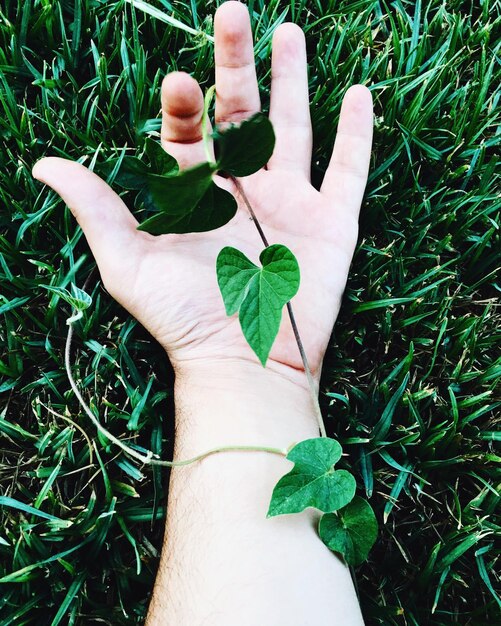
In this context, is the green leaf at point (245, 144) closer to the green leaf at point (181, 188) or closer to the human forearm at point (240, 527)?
the green leaf at point (181, 188)

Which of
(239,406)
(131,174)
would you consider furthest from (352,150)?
(239,406)

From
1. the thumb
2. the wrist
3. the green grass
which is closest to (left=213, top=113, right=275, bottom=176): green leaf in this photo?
the thumb

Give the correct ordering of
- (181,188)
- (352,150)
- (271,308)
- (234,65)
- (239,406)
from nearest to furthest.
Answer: (181,188) → (271,308) → (239,406) → (234,65) → (352,150)

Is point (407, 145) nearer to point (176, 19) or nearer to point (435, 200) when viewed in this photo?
point (435, 200)

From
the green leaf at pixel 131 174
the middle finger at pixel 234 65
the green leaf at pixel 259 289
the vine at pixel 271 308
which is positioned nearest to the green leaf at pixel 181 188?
the vine at pixel 271 308

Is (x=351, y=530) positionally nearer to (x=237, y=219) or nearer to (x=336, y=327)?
(x=336, y=327)

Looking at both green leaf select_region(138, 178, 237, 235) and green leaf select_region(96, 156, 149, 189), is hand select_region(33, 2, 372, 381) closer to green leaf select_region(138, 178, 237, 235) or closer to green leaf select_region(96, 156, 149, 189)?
green leaf select_region(96, 156, 149, 189)
